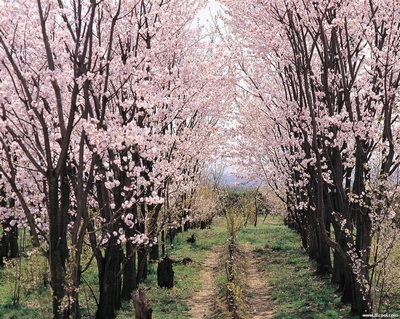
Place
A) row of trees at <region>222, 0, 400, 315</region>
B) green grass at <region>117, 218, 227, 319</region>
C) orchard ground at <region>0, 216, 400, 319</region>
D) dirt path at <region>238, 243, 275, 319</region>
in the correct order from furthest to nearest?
dirt path at <region>238, 243, 275, 319</region>, green grass at <region>117, 218, 227, 319</region>, orchard ground at <region>0, 216, 400, 319</region>, row of trees at <region>222, 0, 400, 315</region>

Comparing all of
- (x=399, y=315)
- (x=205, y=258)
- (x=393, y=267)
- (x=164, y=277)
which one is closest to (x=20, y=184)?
(x=164, y=277)

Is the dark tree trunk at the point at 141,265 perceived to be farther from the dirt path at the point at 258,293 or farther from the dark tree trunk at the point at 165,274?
the dirt path at the point at 258,293

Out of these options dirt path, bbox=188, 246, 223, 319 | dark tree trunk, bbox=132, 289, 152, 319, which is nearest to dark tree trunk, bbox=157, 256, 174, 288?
dirt path, bbox=188, 246, 223, 319

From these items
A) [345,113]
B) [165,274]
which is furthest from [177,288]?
[345,113]

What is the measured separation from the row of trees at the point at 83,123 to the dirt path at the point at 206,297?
1.75m

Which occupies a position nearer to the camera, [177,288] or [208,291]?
[177,288]

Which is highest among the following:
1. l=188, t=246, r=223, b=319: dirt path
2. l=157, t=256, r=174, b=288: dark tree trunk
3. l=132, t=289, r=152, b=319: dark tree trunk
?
l=132, t=289, r=152, b=319: dark tree trunk

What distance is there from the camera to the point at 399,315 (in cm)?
924

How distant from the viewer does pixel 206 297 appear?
519 inches

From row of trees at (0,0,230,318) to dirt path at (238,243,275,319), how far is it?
3139mm

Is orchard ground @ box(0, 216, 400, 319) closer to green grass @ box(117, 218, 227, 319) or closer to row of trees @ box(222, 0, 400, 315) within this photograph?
green grass @ box(117, 218, 227, 319)

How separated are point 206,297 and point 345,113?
6610 mm

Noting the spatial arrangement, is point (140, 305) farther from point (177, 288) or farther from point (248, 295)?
point (177, 288)

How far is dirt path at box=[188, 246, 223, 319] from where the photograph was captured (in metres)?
11.3
